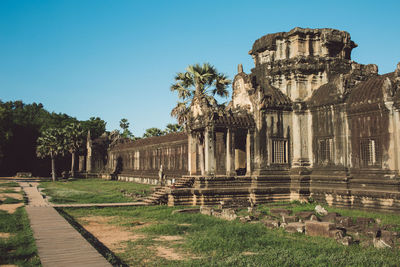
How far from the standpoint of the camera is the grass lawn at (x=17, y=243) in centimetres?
737

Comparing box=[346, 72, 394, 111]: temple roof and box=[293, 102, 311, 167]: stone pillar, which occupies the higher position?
box=[346, 72, 394, 111]: temple roof

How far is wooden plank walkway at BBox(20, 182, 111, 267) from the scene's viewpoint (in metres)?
6.83

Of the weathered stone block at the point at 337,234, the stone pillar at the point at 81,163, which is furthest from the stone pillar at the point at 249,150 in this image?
the stone pillar at the point at 81,163

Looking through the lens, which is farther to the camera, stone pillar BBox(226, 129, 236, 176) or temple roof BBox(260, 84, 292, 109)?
stone pillar BBox(226, 129, 236, 176)

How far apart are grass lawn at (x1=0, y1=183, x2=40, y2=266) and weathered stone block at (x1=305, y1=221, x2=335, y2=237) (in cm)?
684

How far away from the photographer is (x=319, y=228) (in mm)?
9742

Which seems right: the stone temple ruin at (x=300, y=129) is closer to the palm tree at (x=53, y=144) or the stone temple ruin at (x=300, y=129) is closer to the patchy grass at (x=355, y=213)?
the patchy grass at (x=355, y=213)

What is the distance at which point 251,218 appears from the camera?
41.0 ft

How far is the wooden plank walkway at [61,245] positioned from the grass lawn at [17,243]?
0.16m

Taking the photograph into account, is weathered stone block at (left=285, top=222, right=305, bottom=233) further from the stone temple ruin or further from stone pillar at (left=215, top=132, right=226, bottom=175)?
stone pillar at (left=215, top=132, right=226, bottom=175)

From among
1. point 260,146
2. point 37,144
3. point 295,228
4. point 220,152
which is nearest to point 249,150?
point 260,146

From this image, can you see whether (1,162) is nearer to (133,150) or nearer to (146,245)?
(133,150)

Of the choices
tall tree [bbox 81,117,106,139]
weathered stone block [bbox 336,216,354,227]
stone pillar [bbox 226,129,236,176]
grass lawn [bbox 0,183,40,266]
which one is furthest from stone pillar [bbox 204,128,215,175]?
tall tree [bbox 81,117,106,139]

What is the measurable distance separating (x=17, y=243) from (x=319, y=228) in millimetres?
7703
